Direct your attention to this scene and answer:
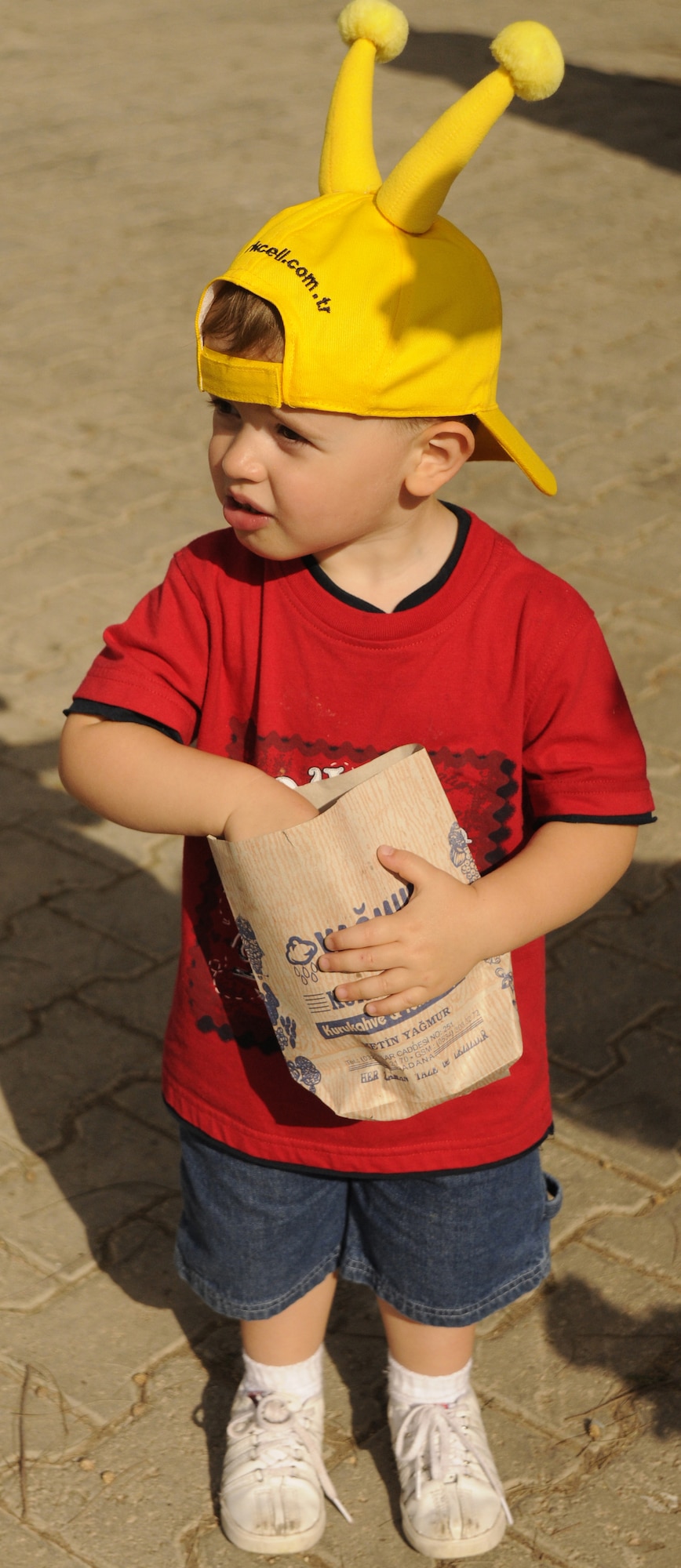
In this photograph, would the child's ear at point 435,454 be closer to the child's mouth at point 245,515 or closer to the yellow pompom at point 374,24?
the child's mouth at point 245,515

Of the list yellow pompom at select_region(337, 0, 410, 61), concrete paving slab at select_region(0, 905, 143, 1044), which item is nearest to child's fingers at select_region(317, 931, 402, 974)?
yellow pompom at select_region(337, 0, 410, 61)

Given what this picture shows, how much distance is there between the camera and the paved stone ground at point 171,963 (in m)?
2.43

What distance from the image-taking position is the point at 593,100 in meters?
13.3

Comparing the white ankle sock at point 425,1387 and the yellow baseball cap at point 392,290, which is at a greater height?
the yellow baseball cap at point 392,290

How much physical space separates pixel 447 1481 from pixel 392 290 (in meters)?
1.67

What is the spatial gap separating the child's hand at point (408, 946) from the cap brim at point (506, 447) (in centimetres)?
52

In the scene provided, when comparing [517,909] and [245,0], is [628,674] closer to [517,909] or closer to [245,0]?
[517,909]

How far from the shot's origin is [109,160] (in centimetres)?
1086

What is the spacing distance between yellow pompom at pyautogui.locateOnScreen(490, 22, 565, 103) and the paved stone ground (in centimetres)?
195

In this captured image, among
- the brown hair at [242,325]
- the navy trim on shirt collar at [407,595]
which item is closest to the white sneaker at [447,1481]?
the navy trim on shirt collar at [407,595]

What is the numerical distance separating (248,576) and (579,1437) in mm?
1461

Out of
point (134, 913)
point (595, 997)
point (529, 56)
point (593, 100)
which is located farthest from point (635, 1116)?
point (593, 100)

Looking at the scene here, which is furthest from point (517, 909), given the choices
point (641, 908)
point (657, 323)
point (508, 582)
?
point (657, 323)

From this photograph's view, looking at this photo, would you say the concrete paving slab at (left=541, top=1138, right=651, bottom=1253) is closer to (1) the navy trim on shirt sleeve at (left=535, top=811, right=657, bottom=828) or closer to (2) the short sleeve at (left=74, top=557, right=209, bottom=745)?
(1) the navy trim on shirt sleeve at (left=535, top=811, right=657, bottom=828)
